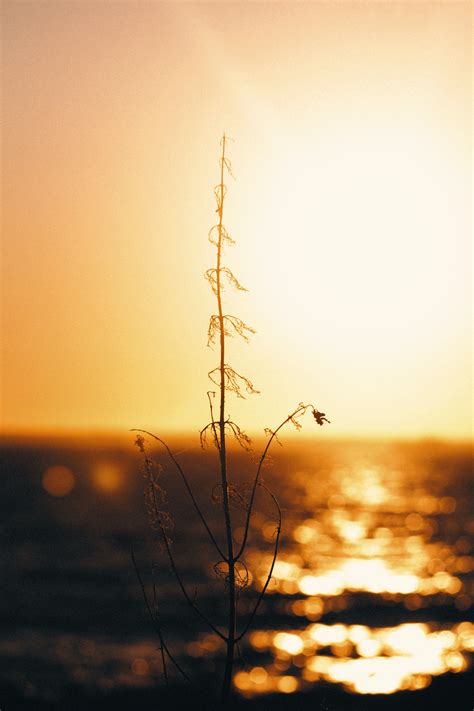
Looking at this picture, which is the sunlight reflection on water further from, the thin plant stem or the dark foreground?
the thin plant stem

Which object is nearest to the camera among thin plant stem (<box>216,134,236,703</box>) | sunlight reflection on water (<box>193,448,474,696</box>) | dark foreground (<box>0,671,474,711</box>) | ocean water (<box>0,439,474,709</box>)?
thin plant stem (<box>216,134,236,703</box>)

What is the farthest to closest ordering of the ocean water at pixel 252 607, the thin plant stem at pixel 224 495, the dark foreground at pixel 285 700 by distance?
the ocean water at pixel 252 607
the dark foreground at pixel 285 700
the thin plant stem at pixel 224 495

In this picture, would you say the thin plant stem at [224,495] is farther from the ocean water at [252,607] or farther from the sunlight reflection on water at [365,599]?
the sunlight reflection on water at [365,599]

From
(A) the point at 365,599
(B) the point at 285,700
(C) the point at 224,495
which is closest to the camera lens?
(C) the point at 224,495

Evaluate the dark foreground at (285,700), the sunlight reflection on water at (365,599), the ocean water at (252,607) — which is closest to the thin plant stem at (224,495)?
the ocean water at (252,607)

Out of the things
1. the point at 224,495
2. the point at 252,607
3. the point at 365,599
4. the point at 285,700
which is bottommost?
the point at 285,700

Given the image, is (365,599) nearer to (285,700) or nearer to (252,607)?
(252,607)

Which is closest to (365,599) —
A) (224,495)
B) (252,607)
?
(252,607)

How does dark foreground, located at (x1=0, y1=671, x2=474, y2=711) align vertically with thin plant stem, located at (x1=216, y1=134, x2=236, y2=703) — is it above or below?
below

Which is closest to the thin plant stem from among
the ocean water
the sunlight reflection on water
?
the ocean water

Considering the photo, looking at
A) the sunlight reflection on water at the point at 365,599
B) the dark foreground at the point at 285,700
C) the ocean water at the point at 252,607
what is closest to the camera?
the dark foreground at the point at 285,700

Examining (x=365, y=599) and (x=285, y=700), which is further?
(x=365, y=599)

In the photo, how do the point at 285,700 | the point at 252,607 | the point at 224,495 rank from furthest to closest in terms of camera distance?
the point at 252,607 → the point at 285,700 → the point at 224,495

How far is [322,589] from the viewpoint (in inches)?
3194
